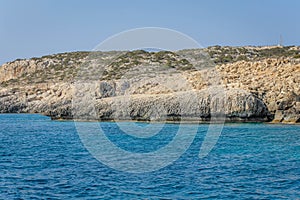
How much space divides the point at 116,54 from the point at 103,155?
11276 centimetres

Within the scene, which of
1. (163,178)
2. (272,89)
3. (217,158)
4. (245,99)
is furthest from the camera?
(272,89)

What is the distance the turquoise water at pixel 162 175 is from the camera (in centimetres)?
1406

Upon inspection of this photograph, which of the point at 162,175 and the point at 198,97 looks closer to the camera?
the point at 162,175

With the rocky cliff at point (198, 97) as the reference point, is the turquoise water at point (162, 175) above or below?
below

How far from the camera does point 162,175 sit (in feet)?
55.1

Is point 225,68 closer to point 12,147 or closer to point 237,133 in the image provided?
point 237,133

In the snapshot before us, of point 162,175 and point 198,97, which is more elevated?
point 198,97

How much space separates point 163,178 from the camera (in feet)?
53.3

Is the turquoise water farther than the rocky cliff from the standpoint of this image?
No

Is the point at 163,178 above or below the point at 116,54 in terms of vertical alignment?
below

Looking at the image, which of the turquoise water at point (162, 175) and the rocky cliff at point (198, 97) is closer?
the turquoise water at point (162, 175)

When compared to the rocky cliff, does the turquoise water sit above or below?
below

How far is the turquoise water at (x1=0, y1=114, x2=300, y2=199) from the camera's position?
14065 millimetres

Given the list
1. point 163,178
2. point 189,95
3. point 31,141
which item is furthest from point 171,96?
point 163,178
